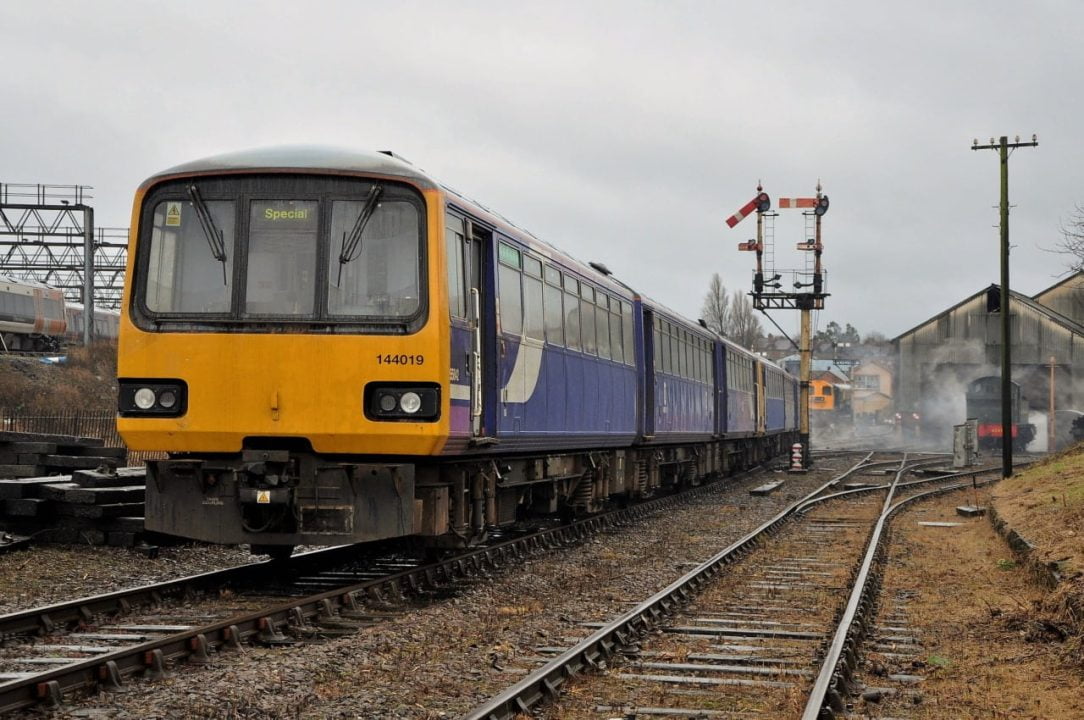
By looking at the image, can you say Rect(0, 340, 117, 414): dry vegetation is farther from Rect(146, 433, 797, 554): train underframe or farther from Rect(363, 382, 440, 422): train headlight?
Rect(363, 382, 440, 422): train headlight

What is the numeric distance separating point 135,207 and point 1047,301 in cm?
7078

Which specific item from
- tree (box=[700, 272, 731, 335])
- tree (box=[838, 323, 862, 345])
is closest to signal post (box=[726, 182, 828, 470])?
tree (box=[700, 272, 731, 335])

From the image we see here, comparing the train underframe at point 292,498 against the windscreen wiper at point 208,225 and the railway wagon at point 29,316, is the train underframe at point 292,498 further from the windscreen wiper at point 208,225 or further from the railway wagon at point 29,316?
the railway wagon at point 29,316

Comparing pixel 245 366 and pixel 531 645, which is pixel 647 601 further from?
pixel 245 366

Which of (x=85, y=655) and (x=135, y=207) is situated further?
(x=135, y=207)

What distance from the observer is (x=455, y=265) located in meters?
9.68

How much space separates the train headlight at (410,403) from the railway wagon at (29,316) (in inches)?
1667

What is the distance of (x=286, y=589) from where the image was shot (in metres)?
9.74

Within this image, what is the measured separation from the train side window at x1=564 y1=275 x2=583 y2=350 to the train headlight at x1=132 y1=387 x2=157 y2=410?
5210mm

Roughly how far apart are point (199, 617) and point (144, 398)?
1.79 meters

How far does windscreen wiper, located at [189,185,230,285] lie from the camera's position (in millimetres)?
9188

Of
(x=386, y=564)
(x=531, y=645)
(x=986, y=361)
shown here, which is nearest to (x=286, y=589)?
(x=386, y=564)

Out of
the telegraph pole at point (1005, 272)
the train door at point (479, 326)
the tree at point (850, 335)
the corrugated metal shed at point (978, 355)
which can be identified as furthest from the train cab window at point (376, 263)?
the tree at point (850, 335)

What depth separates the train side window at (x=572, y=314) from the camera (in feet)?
44.1
